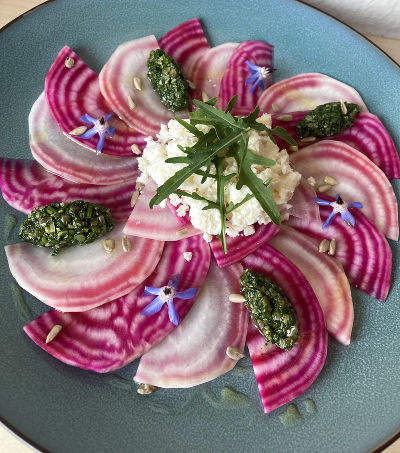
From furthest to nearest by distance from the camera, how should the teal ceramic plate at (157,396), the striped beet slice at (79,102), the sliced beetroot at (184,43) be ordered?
the sliced beetroot at (184,43) → the striped beet slice at (79,102) → the teal ceramic plate at (157,396)

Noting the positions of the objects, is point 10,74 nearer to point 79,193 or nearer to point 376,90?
point 79,193

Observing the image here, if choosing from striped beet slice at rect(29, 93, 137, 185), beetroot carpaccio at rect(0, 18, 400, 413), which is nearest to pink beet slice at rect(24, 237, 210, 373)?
beetroot carpaccio at rect(0, 18, 400, 413)

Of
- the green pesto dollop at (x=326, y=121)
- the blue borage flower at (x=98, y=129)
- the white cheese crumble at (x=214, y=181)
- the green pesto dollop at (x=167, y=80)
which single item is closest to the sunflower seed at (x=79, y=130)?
the blue borage flower at (x=98, y=129)

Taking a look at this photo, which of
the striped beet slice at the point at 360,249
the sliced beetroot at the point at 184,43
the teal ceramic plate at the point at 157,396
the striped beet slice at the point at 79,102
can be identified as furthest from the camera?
the sliced beetroot at the point at 184,43

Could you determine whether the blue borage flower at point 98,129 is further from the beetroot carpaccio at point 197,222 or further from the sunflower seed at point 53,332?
the sunflower seed at point 53,332

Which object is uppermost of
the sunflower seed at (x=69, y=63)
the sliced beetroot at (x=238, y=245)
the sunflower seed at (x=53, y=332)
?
the sunflower seed at (x=69, y=63)

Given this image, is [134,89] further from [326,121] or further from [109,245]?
[326,121]

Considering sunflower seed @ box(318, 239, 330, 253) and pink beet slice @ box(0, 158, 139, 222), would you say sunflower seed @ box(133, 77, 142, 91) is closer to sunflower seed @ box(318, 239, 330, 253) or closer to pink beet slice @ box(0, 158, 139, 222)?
pink beet slice @ box(0, 158, 139, 222)

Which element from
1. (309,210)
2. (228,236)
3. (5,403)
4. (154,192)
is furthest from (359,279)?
(5,403)
